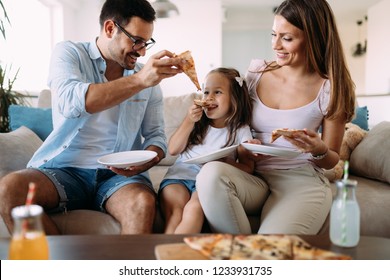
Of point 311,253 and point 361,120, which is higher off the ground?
point 361,120

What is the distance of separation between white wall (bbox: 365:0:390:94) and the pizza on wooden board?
575 centimetres

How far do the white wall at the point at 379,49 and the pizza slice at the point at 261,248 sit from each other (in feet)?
18.9

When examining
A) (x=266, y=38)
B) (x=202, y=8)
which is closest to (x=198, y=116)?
(x=202, y=8)

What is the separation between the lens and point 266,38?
292 inches

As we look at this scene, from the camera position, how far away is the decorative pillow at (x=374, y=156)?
1822 mm

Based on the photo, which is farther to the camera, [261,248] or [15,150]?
[15,150]

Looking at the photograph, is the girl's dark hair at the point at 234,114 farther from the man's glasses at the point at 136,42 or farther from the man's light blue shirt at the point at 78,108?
the man's glasses at the point at 136,42

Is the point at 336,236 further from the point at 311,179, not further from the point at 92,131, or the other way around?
the point at 92,131

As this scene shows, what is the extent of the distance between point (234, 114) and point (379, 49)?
217 inches

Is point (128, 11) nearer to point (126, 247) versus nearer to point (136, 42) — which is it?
point (136, 42)

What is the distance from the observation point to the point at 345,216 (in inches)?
33.3

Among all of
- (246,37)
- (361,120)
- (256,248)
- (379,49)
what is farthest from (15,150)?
(246,37)

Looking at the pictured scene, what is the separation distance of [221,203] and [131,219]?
36cm

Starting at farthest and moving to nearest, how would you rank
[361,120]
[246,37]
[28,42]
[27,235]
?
[246,37] < [28,42] < [361,120] < [27,235]
